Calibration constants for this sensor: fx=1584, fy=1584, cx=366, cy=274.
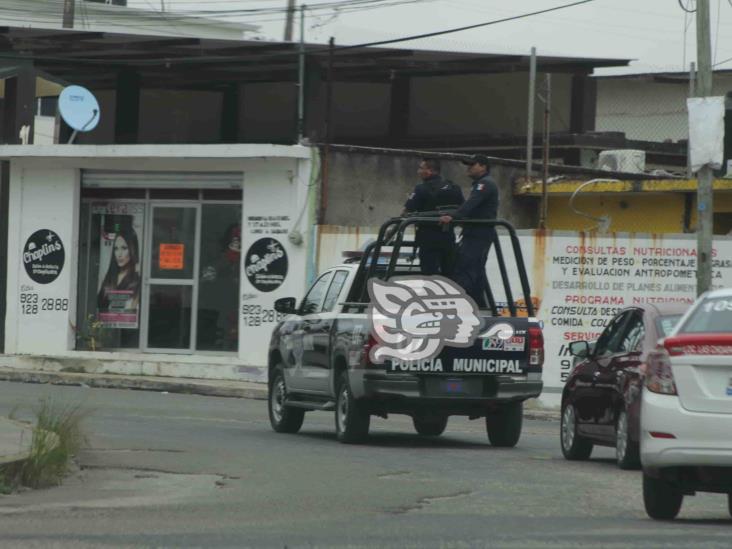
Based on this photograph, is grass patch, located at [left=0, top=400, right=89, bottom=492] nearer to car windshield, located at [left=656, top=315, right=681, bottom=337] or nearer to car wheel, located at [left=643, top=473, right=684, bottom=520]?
car wheel, located at [left=643, top=473, right=684, bottom=520]

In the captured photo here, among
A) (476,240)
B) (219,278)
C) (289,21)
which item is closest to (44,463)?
(476,240)

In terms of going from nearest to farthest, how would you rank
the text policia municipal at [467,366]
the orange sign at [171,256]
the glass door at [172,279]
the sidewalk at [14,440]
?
the sidewalk at [14,440], the text policia municipal at [467,366], the glass door at [172,279], the orange sign at [171,256]

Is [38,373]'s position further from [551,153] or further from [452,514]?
[452,514]

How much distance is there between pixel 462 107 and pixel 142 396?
17.9 m

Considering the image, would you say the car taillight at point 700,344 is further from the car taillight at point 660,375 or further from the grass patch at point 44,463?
the grass patch at point 44,463

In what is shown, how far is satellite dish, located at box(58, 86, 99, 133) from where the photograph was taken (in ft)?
93.3

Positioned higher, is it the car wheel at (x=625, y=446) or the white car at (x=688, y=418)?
the white car at (x=688, y=418)

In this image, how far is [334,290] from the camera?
51.9ft

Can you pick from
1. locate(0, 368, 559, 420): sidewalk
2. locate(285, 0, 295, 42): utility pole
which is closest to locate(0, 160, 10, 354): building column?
locate(0, 368, 559, 420): sidewalk

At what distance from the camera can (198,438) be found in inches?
608

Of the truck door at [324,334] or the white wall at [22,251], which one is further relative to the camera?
the white wall at [22,251]

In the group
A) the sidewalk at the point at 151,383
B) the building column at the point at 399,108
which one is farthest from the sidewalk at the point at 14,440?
the building column at the point at 399,108

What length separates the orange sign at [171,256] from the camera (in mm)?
28250

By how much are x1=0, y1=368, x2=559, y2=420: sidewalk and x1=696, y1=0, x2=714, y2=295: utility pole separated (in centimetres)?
346
